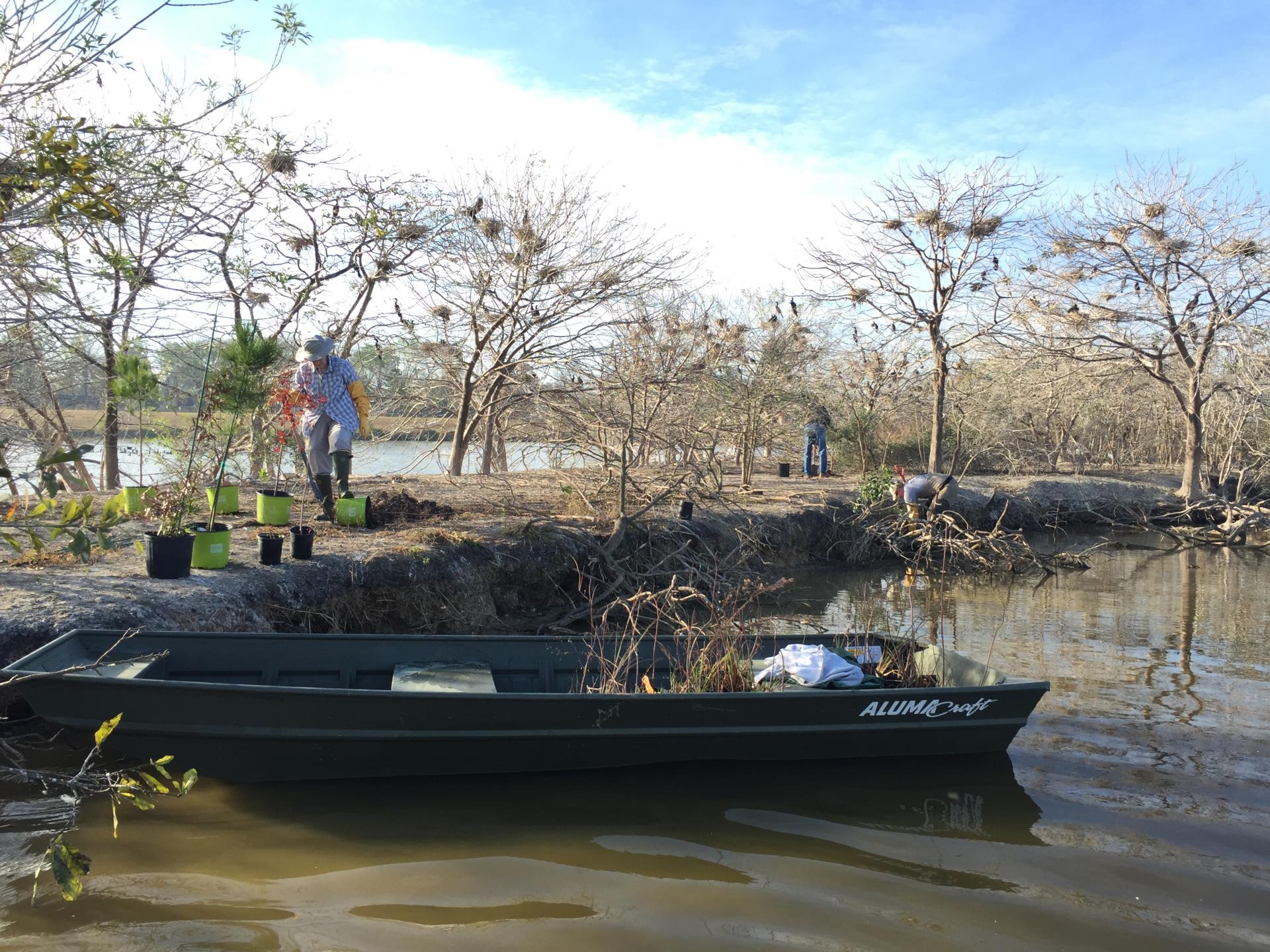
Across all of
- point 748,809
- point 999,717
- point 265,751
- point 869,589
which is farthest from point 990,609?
point 265,751

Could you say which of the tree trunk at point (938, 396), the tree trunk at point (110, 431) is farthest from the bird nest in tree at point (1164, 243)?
the tree trunk at point (110, 431)

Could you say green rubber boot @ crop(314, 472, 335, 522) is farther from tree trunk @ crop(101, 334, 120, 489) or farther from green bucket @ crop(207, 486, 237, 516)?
tree trunk @ crop(101, 334, 120, 489)

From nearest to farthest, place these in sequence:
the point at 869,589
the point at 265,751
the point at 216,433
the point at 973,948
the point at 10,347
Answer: the point at 973,948
the point at 265,751
the point at 216,433
the point at 10,347
the point at 869,589

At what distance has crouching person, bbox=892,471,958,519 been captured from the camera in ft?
46.6

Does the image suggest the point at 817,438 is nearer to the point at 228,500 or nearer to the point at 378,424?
the point at 378,424

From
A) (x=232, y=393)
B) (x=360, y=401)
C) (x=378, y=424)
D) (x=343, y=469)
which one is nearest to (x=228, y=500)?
(x=343, y=469)

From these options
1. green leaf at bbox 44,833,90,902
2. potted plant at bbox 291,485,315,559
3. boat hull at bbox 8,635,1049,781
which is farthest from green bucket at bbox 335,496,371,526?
green leaf at bbox 44,833,90,902

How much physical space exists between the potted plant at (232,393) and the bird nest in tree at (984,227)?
13.2m

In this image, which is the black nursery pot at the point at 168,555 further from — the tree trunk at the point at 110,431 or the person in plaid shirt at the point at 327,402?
the tree trunk at the point at 110,431

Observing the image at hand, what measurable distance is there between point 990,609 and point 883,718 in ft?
20.4

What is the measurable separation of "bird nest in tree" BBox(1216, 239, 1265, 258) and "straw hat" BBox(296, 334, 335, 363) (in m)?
16.5

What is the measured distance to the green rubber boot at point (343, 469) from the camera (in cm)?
920

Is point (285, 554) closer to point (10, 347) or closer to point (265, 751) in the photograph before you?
point (265, 751)

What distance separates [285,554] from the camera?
805 centimetres
